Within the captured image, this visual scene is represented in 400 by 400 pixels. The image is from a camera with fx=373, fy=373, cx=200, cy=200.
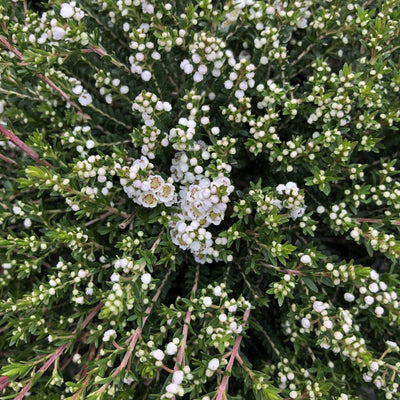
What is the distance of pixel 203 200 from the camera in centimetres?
206

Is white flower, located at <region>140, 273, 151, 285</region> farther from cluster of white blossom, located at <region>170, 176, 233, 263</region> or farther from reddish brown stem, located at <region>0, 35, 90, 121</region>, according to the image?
reddish brown stem, located at <region>0, 35, 90, 121</region>

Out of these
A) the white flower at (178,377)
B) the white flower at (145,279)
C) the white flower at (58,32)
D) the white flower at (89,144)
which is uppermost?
the white flower at (58,32)

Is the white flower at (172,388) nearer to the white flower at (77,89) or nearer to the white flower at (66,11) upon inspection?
the white flower at (77,89)

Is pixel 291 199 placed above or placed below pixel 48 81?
below

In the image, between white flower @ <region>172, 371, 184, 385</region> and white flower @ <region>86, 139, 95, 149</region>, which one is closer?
white flower @ <region>172, 371, 184, 385</region>

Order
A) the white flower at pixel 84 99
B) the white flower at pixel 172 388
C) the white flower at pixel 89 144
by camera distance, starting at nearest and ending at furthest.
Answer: the white flower at pixel 172 388 → the white flower at pixel 89 144 → the white flower at pixel 84 99

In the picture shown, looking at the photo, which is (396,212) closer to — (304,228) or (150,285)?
(304,228)

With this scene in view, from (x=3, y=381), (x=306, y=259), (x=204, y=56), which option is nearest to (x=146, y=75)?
(x=204, y=56)

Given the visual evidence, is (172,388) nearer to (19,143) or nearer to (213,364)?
(213,364)

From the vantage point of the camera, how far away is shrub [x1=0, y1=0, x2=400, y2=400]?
6.73ft

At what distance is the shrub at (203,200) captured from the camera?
2.05 metres

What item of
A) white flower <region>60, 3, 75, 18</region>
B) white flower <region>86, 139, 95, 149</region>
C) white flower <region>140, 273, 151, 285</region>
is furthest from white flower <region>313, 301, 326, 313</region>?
white flower <region>60, 3, 75, 18</region>

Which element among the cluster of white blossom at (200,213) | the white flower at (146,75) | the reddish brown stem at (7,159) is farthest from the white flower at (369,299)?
the reddish brown stem at (7,159)

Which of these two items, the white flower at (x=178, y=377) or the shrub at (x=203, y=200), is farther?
the shrub at (x=203, y=200)
